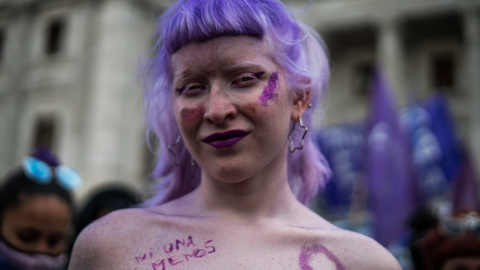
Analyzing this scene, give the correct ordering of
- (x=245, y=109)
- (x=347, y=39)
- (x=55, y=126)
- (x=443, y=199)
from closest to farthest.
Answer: (x=245, y=109), (x=443, y=199), (x=55, y=126), (x=347, y=39)

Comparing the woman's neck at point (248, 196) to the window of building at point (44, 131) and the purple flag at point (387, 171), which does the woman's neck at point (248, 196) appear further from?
the window of building at point (44, 131)

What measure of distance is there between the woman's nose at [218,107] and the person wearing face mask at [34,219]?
1943 millimetres

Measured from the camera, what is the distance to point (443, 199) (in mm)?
9141

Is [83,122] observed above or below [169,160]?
below

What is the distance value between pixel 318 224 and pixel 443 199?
8.09 meters

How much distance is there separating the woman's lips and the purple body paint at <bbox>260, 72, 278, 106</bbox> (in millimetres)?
98

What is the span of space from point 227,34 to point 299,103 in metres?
0.30

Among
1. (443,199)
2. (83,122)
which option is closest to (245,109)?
(443,199)

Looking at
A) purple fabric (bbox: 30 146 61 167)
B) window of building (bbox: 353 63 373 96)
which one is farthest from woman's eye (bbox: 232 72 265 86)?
window of building (bbox: 353 63 373 96)

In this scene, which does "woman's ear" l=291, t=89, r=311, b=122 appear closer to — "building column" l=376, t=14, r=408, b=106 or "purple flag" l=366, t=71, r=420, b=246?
"purple flag" l=366, t=71, r=420, b=246

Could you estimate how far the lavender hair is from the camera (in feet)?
4.93

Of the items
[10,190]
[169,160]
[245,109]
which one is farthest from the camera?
[10,190]

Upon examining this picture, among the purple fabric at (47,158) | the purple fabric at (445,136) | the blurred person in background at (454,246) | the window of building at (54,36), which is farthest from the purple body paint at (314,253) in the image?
the window of building at (54,36)

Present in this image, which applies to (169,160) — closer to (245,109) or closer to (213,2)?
(245,109)
